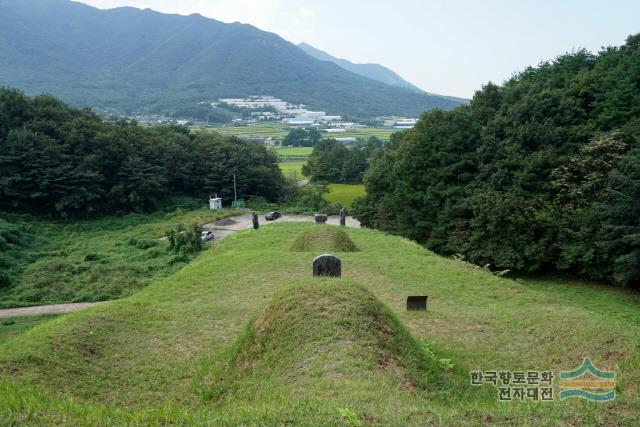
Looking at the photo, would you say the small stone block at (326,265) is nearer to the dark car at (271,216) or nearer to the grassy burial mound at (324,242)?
the grassy burial mound at (324,242)

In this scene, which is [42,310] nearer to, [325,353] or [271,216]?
[325,353]

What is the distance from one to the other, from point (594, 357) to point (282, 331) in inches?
208

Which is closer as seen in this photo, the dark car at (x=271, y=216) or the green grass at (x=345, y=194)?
the dark car at (x=271, y=216)

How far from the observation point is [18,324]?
16188 millimetres

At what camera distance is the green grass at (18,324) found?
48.5 feet

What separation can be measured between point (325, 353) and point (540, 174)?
20113mm

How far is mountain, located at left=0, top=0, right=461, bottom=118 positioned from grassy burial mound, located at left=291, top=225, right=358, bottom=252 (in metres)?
120

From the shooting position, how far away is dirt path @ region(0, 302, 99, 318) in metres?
17.9

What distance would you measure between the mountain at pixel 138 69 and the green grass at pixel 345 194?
87.6m

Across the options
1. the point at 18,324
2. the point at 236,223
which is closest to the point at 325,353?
the point at 18,324

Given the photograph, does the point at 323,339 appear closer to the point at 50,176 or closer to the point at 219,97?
the point at 50,176

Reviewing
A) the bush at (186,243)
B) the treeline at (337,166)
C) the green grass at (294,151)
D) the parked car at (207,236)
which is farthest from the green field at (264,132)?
the bush at (186,243)

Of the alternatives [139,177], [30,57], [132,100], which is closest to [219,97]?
[132,100]

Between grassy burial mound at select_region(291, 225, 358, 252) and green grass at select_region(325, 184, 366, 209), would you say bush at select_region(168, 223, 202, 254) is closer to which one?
grassy burial mound at select_region(291, 225, 358, 252)
